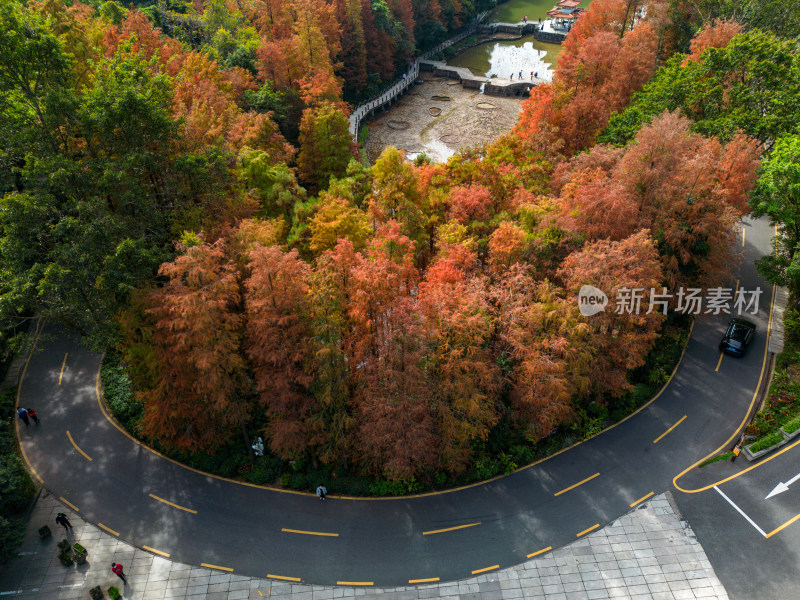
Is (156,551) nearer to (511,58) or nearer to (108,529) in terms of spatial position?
(108,529)

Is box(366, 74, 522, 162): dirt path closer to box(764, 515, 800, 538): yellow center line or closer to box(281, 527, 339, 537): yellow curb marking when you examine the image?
box(281, 527, 339, 537): yellow curb marking

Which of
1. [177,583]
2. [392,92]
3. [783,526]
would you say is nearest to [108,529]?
[177,583]

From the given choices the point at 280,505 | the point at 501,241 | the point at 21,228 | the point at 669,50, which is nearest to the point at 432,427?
Result: the point at 280,505

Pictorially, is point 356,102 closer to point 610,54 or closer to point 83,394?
point 610,54

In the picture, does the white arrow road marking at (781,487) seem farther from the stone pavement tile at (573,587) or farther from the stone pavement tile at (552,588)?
the stone pavement tile at (552,588)

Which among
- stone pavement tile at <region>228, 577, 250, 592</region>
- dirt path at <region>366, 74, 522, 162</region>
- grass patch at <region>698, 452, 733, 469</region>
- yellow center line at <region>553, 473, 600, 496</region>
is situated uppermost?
dirt path at <region>366, 74, 522, 162</region>

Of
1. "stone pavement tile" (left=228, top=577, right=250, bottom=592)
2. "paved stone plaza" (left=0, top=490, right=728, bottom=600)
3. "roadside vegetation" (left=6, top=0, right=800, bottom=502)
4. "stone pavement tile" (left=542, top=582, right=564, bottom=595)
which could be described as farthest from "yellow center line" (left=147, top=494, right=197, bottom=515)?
"stone pavement tile" (left=542, top=582, right=564, bottom=595)

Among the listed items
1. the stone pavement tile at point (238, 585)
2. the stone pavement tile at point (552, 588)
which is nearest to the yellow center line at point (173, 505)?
the stone pavement tile at point (238, 585)
